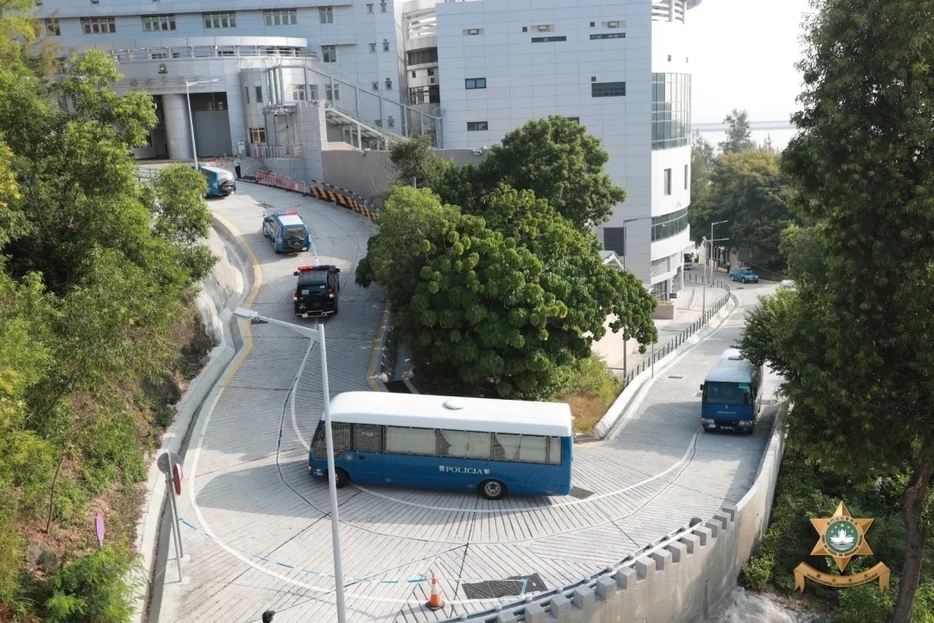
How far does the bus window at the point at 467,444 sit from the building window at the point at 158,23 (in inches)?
2239

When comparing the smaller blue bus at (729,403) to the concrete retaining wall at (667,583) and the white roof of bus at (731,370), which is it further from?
the concrete retaining wall at (667,583)

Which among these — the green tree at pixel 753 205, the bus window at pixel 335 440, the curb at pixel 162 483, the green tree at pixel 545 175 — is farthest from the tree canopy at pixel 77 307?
the green tree at pixel 753 205

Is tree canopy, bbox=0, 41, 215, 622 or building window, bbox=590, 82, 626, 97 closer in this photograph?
tree canopy, bbox=0, 41, 215, 622

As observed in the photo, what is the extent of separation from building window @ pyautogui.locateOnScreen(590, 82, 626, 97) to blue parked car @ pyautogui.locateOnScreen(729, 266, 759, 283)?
81.3 ft

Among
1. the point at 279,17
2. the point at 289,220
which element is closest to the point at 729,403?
the point at 289,220

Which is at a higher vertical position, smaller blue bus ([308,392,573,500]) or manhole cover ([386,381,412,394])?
smaller blue bus ([308,392,573,500])

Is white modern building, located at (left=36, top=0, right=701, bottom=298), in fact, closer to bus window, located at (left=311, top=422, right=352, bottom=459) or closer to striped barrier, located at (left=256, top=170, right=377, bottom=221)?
striped barrier, located at (left=256, top=170, right=377, bottom=221)

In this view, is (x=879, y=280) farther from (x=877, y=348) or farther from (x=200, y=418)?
(x=200, y=418)

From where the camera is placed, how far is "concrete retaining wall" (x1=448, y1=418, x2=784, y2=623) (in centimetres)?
1240

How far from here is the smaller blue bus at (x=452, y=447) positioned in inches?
683

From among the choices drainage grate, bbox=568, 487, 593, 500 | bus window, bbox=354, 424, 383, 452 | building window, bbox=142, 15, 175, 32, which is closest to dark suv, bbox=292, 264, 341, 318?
bus window, bbox=354, 424, 383, 452

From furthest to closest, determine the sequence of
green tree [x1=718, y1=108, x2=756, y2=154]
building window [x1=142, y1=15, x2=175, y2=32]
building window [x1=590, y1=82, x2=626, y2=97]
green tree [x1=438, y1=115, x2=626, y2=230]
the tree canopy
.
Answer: green tree [x1=718, y1=108, x2=756, y2=154] → building window [x1=142, y1=15, x2=175, y2=32] → building window [x1=590, y1=82, x2=626, y2=97] → green tree [x1=438, y1=115, x2=626, y2=230] → the tree canopy

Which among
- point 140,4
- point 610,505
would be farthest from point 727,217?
point 610,505

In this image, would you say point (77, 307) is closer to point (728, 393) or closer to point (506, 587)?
point (506, 587)
